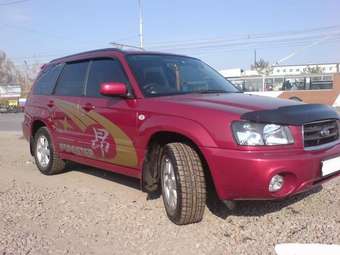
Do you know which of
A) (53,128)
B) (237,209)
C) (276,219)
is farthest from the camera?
(53,128)

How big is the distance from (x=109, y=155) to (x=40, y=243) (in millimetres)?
1626

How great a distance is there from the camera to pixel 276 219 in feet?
15.4

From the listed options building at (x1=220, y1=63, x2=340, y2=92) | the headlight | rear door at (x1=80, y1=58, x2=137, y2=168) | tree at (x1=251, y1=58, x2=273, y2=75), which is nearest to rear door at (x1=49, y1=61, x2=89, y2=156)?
rear door at (x1=80, y1=58, x2=137, y2=168)

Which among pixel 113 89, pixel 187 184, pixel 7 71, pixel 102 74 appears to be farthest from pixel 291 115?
pixel 7 71

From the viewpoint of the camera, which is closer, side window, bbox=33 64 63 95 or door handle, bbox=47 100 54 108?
door handle, bbox=47 100 54 108

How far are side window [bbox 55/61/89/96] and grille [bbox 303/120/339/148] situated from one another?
123 inches

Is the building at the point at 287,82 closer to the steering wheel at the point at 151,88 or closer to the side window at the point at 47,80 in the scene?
the side window at the point at 47,80

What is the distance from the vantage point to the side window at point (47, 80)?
23.4 feet

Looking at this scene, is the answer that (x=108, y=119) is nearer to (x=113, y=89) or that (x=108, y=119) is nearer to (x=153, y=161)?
(x=113, y=89)

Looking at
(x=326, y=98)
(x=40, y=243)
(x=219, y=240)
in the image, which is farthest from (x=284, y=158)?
(x=326, y=98)

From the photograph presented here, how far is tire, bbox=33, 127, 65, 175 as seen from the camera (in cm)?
713

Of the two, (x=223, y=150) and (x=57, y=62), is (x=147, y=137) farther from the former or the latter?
(x=57, y=62)

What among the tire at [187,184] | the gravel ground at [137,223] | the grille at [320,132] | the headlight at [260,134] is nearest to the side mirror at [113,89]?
the tire at [187,184]

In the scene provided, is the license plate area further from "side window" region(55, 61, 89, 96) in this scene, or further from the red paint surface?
"side window" region(55, 61, 89, 96)
